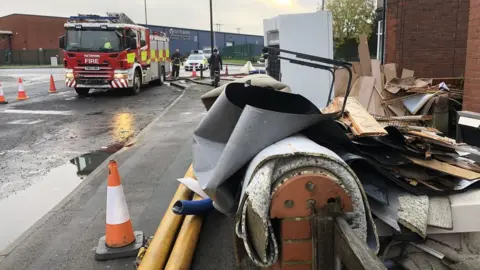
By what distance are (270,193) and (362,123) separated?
1440mm

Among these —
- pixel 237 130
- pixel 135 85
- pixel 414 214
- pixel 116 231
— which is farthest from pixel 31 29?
pixel 414 214

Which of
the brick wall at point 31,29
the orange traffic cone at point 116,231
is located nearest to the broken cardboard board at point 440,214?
the orange traffic cone at point 116,231

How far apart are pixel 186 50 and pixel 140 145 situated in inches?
2941

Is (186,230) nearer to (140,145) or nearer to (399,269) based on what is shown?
(399,269)

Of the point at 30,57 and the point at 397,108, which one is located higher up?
the point at 30,57

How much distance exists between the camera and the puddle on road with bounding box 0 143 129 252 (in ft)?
17.1

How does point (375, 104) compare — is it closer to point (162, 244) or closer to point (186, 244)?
point (186, 244)

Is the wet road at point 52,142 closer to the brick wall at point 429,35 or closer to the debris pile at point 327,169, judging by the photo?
the debris pile at point 327,169

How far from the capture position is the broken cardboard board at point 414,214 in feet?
8.60

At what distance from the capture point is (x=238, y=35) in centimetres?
10000

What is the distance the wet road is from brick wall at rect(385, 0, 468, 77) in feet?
21.7

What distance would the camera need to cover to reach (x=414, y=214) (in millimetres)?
2650

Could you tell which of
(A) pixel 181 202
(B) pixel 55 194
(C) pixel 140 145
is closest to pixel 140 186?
(B) pixel 55 194

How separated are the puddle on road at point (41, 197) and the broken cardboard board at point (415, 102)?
529 centimetres
